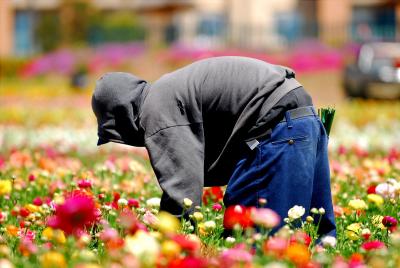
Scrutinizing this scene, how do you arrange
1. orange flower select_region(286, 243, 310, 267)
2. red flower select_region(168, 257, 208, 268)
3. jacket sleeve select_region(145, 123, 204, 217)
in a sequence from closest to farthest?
red flower select_region(168, 257, 208, 268) → orange flower select_region(286, 243, 310, 267) → jacket sleeve select_region(145, 123, 204, 217)

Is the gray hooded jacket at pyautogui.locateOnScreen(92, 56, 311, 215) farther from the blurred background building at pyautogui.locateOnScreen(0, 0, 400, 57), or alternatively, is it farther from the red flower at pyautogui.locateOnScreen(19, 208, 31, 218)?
the blurred background building at pyautogui.locateOnScreen(0, 0, 400, 57)

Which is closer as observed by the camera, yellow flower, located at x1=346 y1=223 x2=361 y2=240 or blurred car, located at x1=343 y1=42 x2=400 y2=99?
yellow flower, located at x1=346 y1=223 x2=361 y2=240

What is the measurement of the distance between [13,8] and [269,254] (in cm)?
4182

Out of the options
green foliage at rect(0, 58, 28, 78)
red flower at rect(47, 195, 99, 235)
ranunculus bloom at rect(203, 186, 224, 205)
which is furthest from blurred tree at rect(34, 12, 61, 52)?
red flower at rect(47, 195, 99, 235)

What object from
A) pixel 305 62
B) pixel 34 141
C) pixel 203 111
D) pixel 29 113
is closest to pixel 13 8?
pixel 305 62

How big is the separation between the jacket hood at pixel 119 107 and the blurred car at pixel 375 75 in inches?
550

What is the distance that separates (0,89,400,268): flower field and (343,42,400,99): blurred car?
8.97m

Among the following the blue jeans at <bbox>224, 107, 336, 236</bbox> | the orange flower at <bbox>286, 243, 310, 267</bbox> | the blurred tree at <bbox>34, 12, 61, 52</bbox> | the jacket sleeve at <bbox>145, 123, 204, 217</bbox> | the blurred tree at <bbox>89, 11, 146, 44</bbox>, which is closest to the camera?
the orange flower at <bbox>286, 243, 310, 267</bbox>

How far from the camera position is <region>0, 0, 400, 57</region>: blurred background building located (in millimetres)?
29875

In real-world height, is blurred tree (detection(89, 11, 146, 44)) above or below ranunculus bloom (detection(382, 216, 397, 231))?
below

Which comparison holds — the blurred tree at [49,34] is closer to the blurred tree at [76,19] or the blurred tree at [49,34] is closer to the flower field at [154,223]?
the blurred tree at [76,19]

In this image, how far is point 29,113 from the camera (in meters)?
12.4

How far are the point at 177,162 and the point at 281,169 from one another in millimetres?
413

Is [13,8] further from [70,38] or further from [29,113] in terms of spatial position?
[29,113]
